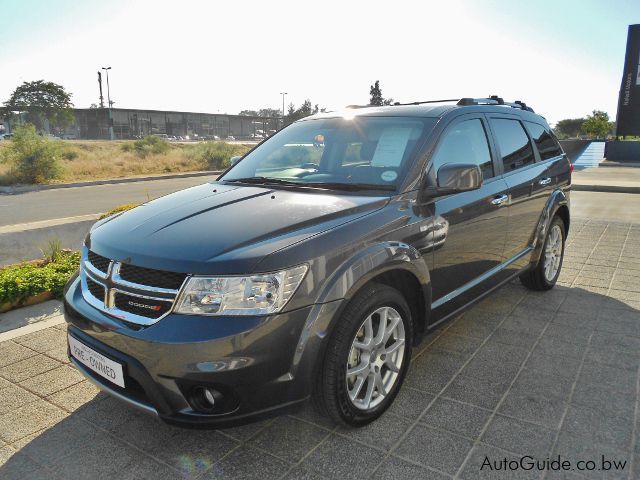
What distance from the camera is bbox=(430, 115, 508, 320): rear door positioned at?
3094 millimetres

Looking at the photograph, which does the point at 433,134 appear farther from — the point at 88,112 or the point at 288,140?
the point at 88,112

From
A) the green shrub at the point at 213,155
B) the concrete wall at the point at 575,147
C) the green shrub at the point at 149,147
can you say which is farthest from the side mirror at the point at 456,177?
the green shrub at the point at 149,147

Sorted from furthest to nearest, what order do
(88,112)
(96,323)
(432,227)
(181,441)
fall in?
1. (88,112)
2. (432,227)
3. (181,441)
4. (96,323)

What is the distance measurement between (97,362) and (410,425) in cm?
167

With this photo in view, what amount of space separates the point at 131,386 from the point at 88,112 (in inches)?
3372

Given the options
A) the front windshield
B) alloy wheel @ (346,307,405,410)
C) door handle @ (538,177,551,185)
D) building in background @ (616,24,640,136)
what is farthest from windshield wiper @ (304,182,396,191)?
building in background @ (616,24,640,136)

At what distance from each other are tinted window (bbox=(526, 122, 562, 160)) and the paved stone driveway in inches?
70.0

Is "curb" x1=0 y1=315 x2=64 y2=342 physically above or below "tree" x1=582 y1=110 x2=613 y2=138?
below

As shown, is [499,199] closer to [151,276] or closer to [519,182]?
[519,182]

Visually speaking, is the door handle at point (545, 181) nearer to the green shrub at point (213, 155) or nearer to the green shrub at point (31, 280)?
the green shrub at point (31, 280)

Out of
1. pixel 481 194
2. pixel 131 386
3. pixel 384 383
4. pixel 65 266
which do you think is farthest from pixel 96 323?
pixel 65 266

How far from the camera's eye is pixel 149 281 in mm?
2227

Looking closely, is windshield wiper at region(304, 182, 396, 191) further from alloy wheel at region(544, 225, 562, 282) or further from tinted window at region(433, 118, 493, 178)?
alloy wheel at region(544, 225, 562, 282)

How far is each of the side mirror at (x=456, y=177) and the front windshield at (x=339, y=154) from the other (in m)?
0.23
